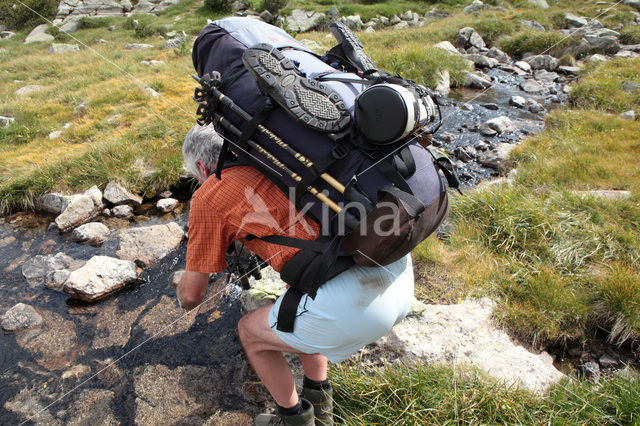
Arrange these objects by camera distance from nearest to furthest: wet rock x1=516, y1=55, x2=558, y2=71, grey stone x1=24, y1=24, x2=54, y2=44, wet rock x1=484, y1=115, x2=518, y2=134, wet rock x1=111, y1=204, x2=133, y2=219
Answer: wet rock x1=111, y1=204, x2=133, y2=219
wet rock x1=484, y1=115, x2=518, y2=134
wet rock x1=516, y1=55, x2=558, y2=71
grey stone x1=24, y1=24, x2=54, y2=44

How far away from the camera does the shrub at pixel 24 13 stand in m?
32.3

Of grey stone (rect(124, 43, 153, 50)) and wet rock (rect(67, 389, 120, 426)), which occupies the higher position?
wet rock (rect(67, 389, 120, 426))

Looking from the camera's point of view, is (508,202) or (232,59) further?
(508,202)

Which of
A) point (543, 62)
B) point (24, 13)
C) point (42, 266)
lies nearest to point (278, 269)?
point (42, 266)

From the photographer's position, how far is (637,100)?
29.4 ft

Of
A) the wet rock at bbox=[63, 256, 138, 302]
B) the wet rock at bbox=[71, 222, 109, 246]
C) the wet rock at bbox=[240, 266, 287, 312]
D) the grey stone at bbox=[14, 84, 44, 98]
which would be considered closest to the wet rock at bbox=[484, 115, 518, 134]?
the wet rock at bbox=[240, 266, 287, 312]

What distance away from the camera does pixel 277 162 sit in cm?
226

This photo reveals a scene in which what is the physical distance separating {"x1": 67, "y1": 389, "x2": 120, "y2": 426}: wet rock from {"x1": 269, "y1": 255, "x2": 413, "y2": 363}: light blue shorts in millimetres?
2042

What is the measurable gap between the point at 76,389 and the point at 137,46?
2048 cm

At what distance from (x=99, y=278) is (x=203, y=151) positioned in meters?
2.37

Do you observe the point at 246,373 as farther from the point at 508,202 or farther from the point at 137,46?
the point at 137,46

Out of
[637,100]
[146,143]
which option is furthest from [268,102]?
[637,100]

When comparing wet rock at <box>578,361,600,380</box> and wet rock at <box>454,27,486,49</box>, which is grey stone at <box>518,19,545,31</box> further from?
wet rock at <box>578,361,600,380</box>

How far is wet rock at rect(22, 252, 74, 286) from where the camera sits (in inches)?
190
